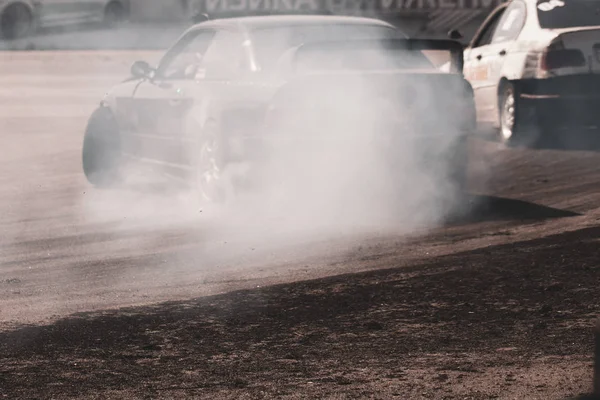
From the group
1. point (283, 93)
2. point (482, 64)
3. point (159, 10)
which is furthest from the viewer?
point (159, 10)

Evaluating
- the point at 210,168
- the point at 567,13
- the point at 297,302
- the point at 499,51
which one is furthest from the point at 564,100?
the point at 297,302

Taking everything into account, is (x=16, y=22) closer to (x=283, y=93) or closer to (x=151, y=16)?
(x=151, y=16)

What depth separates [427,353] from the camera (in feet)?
18.8

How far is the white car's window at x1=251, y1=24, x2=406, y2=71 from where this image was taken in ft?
33.3

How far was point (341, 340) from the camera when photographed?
599 centimetres

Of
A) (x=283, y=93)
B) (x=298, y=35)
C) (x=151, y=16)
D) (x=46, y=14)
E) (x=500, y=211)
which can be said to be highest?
(x=298, y=35)

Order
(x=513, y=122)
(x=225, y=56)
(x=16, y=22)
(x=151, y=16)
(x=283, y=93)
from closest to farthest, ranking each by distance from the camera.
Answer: (x=283, y=93), (x=225, y=56), (x=513, y=122), (x=16, y=22), (x=151, y=16)

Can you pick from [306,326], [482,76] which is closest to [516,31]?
[482,76]

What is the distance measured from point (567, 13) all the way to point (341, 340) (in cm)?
878

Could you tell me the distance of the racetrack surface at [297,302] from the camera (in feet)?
17.6

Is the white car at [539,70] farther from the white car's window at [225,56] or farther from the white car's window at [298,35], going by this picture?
the white car's window at [225,56]

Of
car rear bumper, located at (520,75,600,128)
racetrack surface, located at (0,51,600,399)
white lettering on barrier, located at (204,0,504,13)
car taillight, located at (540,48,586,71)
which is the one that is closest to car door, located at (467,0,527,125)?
car rear bumper, located at (520,75,600,128)

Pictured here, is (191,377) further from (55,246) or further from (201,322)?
(55,246)

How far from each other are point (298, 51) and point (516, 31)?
535 cm
